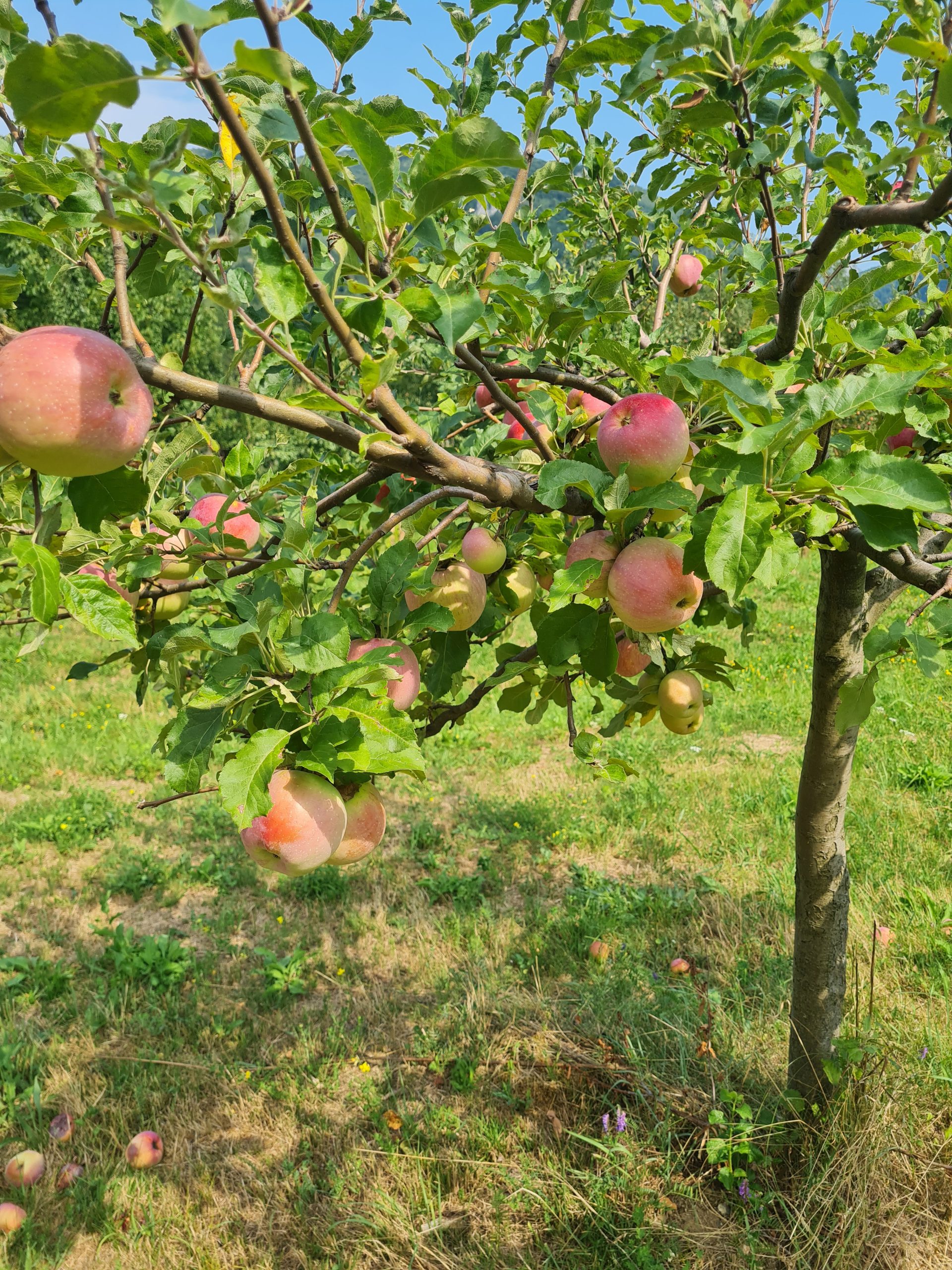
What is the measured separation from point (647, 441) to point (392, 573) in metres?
0.38

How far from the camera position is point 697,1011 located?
8.31 ft

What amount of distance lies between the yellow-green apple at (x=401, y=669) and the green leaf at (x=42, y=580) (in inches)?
14.7

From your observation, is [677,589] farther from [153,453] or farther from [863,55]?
[863,55]

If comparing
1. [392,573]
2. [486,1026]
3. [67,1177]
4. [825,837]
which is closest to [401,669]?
[392,573]

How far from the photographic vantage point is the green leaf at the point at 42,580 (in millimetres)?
803

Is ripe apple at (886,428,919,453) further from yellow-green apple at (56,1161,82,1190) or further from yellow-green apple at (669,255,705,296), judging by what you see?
yellow-green apple at (56,1161,82,1190)

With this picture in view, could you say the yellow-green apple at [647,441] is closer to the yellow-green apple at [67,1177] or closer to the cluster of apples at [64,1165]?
the cluster of apples at [64,1165]

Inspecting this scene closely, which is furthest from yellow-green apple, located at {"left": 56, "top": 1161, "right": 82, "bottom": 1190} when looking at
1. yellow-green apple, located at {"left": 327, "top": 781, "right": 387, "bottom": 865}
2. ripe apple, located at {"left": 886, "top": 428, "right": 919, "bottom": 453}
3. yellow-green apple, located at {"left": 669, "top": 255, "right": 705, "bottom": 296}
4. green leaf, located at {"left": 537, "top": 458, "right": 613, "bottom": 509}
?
yellow-green apple, located at {"left": 669, "top": 255, "right": 705, "bottom": 296}

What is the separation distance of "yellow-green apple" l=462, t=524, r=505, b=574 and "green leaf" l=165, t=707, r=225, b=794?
55 cm

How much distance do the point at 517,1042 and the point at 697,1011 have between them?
562mm

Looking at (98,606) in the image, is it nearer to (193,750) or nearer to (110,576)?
(193,750)

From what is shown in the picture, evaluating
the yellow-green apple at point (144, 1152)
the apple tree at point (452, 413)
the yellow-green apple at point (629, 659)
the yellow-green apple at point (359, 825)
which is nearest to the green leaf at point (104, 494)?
the apple tree at point (452, 413)

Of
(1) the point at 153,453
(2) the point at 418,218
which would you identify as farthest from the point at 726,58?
(1) the point at 153,453

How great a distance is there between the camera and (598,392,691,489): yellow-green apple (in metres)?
1.05
